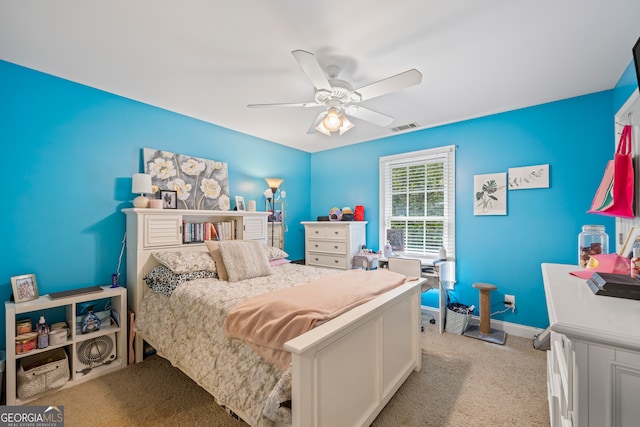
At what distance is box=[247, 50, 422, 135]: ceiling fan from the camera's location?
176 centimetres

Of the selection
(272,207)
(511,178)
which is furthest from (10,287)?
(511,178)

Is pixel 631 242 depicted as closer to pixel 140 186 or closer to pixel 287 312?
pixel 287 312

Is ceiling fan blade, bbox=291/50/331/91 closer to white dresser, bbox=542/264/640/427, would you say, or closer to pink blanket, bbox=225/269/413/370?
pink blanket, bbox=225/269/413/370

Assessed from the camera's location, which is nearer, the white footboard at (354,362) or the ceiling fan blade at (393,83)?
the white footboard at (354,362)

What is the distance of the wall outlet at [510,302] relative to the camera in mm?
3057

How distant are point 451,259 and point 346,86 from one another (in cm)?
256

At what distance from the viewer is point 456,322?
310 centimetres

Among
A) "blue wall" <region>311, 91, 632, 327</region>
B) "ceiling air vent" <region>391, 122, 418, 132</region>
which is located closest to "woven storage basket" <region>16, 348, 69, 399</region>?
"blue wall" <region>311, 91, 632, 327</region>

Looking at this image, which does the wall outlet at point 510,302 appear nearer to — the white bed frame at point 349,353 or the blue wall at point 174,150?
the blue wall at point 174,150

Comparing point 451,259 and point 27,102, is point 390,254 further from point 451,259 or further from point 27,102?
point 27,102

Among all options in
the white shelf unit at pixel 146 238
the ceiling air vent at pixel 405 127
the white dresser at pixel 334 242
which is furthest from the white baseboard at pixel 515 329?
the white shelf unit at pixel 146 238

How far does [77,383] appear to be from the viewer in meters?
2.21

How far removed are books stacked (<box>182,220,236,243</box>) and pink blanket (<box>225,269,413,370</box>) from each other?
158 cm

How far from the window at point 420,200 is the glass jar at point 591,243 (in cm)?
162
